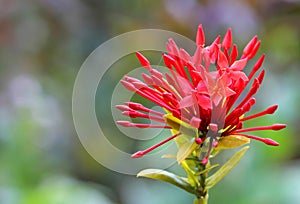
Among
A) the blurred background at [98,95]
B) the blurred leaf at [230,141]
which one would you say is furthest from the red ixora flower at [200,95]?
the blurred background at [98,95]

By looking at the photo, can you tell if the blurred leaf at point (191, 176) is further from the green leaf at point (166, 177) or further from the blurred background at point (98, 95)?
the blurred background at point (98, 95)

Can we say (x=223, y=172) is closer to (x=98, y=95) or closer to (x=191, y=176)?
(x=191, y=176)

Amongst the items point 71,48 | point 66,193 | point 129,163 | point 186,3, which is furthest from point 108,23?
point 66,193

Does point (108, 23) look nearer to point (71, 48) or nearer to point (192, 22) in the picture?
point (71, 48)

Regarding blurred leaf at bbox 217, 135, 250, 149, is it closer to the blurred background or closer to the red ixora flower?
the red ixora flower

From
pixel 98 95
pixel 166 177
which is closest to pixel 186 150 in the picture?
pixel 166 177
